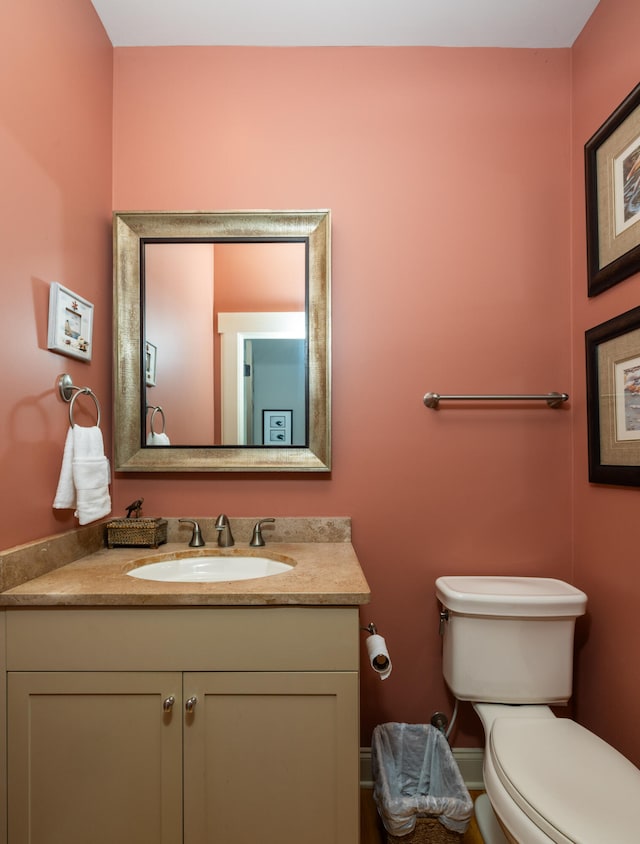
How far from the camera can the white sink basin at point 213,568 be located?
1.38m

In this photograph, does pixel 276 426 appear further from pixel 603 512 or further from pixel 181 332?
pixel 603 512

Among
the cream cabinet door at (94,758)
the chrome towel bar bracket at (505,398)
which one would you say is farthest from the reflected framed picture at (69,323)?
the chrome towel bar bracket at (505,398)

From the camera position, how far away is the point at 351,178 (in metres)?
1.58

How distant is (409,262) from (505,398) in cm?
55

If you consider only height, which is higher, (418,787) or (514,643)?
(514,643)

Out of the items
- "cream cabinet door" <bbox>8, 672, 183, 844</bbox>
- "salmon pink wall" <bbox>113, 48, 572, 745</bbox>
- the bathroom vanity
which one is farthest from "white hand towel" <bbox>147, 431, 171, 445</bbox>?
"cream cabinet door" <bbox>8, 672, 183, 844</bbox>

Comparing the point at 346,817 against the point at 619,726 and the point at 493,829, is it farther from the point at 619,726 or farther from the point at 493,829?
the point at 619,726

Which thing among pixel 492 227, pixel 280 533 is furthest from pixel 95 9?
pixel 280 533

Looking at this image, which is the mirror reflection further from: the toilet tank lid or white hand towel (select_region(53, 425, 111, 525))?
the toilet tank lid

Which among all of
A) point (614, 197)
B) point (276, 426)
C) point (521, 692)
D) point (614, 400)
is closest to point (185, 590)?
point (276, 426)

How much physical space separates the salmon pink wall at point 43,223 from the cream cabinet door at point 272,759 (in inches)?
24.6

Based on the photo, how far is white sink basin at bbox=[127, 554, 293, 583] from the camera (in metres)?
1.38

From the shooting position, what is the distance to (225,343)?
5.10ft

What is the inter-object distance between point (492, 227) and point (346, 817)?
5.56 feet
